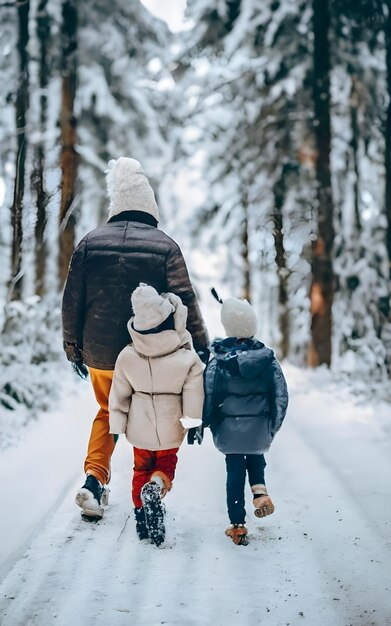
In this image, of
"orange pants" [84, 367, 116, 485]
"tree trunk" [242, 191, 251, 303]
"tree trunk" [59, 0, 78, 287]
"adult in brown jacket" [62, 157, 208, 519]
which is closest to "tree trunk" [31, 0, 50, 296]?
"tree trunk" [59, 0, 78, 287]

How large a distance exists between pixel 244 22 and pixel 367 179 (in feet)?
16.4

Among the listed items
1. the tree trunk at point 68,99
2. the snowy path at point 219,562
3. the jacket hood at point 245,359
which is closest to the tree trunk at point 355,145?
the tree trunk at point 68,99

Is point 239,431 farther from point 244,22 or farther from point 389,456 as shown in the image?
point 244,22

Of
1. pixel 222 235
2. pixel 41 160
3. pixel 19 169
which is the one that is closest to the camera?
pixel 19 169

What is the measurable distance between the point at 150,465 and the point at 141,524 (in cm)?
40

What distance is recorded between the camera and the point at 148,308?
12.5 ft

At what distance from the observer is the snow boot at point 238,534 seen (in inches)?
152

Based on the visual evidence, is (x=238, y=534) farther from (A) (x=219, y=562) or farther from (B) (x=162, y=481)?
(B) (x=162, y=481)

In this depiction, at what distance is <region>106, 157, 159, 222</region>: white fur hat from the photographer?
14.8ft

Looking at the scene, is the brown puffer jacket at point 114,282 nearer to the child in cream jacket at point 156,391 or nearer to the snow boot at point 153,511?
the child in cream jacket at point 156,391

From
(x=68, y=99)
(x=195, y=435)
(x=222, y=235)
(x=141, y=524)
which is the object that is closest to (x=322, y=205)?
(x=68, y=99)

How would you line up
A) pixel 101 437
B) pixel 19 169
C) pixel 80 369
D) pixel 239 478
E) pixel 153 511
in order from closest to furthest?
pixel 153 511
pixel 239 478
pixel 101 437
pixel 80 369
pixel 19 169

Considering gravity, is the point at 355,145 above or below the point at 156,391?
above

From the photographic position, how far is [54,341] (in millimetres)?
10219
